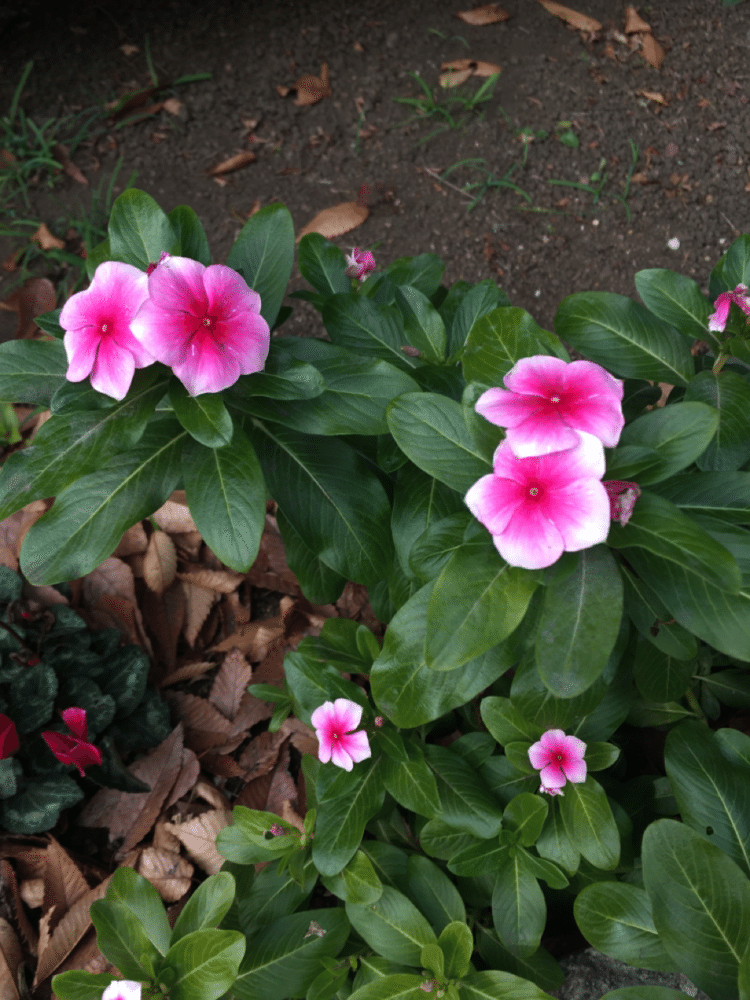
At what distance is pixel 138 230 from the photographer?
143cm

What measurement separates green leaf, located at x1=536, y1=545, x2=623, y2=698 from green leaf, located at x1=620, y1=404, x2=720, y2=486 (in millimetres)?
169

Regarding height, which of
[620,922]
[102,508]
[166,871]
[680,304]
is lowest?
[166,871]

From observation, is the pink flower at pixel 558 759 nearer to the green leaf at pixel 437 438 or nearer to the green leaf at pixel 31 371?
the green leaf at pixel 437 438

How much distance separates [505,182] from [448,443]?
2.83 metres

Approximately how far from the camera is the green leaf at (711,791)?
1535 millimetres

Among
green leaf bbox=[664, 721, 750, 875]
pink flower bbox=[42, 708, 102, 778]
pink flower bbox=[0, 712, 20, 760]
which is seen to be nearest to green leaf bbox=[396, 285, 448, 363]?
green leaf bbox=[664, 721, 750, 875]

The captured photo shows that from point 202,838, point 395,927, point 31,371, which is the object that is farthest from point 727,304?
point 202,838

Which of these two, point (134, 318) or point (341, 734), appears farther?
point (341, 734)

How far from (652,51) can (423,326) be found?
3.28m

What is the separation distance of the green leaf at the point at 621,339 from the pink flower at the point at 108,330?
874 mm

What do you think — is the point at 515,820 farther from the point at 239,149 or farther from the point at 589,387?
the point at 239,149

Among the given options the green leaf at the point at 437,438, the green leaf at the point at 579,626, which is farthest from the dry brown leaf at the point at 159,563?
the green leaf at the point at 579,626

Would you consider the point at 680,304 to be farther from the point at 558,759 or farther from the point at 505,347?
the point at 558,759

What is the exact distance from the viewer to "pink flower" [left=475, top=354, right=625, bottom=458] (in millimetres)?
1044
